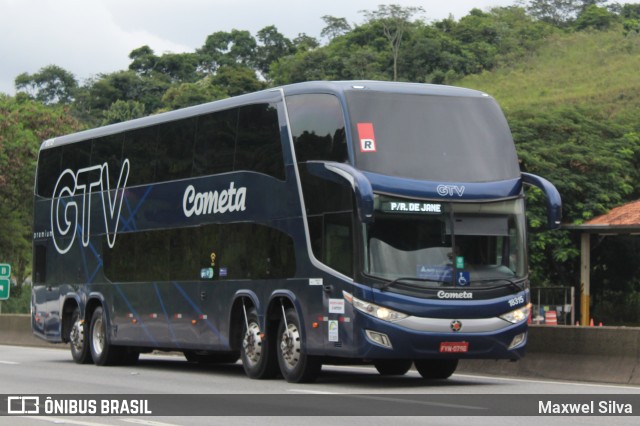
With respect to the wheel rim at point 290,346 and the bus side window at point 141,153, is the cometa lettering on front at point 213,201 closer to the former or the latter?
the bus side window at point 141,153

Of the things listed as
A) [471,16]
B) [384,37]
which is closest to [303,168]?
[384,37]

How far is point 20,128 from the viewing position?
58.5 meters

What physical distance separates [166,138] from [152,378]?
14.9ft

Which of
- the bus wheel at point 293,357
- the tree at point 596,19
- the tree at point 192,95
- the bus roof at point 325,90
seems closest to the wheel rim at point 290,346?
the bus wheel at point 293,357

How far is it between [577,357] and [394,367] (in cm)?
285

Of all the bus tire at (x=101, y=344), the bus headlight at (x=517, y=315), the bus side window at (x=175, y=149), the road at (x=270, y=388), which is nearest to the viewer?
the road at (x=270, y=388)

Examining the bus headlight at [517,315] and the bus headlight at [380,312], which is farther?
the bus headlight at [517,315]

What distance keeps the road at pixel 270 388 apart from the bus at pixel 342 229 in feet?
1.55

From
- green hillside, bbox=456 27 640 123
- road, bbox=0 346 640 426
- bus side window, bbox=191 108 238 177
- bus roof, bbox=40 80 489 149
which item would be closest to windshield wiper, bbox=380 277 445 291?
road, bbox=0 346 640 426

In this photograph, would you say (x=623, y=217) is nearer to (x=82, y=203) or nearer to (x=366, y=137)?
(x=82, y=203)

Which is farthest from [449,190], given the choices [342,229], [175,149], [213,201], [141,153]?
[141,153]

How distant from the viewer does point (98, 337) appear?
83.3 feet

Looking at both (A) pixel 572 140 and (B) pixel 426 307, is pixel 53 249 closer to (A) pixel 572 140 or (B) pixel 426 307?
(B) pixel 426 307

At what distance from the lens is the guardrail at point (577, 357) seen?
753 inches
